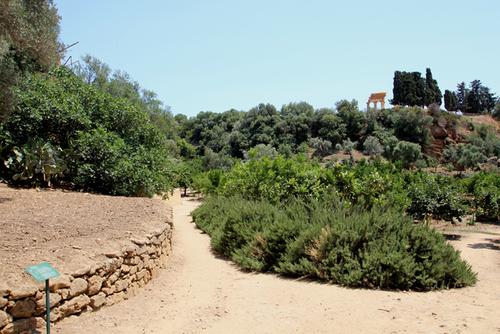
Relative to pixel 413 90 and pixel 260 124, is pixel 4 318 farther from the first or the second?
pixel 413 90

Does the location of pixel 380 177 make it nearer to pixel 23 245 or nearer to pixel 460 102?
pixel 23 245

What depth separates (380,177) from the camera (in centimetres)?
1555

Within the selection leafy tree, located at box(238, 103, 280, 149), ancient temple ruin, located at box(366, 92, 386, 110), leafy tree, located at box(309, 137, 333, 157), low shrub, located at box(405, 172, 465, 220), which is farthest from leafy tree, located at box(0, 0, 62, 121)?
ancient temple ruin, located at box(366, 92, 386, 110)

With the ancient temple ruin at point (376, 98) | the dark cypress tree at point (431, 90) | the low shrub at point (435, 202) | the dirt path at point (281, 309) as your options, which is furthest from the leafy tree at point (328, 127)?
the dirt path at point (281, 309)

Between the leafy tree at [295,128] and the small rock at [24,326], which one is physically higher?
the leafy tree at [295,128]

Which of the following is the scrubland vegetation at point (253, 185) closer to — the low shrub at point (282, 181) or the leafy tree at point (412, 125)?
the low shrub at point (282, 181)

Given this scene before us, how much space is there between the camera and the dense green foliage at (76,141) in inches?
508

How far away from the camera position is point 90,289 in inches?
248

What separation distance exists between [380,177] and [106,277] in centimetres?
1100

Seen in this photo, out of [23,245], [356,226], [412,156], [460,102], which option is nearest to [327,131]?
[412,156]

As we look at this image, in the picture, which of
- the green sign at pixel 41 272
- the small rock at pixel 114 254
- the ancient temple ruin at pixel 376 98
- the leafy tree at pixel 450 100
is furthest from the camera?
the leafy tree at pixel 450 100

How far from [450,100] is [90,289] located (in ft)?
235

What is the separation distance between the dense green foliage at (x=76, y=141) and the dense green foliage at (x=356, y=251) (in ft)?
17.4

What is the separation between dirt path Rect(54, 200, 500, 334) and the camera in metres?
6.13
